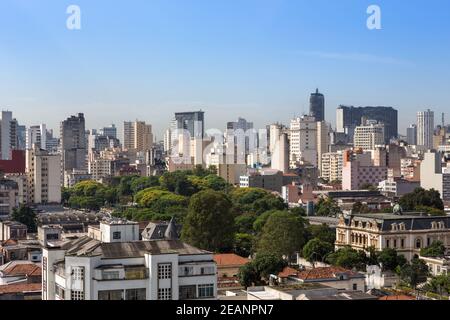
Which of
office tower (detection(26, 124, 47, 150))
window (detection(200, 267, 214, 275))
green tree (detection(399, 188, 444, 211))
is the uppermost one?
office tower (detection(26, 124, 47, 150))

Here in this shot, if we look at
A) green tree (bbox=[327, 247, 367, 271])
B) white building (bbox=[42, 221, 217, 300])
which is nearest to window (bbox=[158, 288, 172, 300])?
white building (bbox=[42, 221, 217, 300])

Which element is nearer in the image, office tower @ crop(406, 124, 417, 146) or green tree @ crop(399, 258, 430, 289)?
green tree @ crop(399, 258, 430, 289)

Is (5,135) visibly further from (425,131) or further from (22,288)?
(22,288)

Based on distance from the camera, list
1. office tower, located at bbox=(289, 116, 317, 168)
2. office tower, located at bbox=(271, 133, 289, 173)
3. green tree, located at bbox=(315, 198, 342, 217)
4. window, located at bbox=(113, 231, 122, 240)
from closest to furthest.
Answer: window, located at bbox=(113, 231, 122, 240), green tree, located at bbox=(315, 198, 342, 217), office tower, located at bbox=(271, 133, 289, 173), office tower, located at bbox=(289, 116, 317, 168)

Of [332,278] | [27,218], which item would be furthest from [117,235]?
[27,218]

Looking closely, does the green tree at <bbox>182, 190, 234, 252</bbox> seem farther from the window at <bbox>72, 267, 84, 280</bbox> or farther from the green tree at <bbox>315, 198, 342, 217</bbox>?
the green tree at <bbox>315, 198, 342, 217</bbox>
